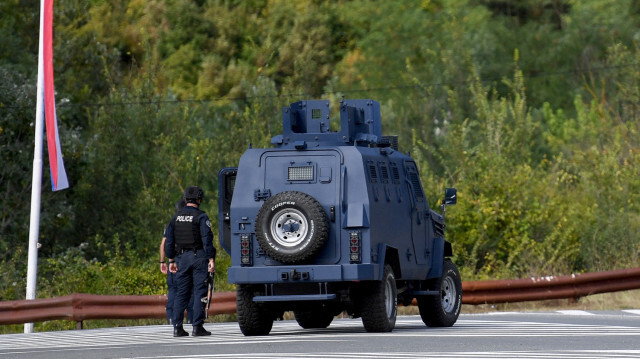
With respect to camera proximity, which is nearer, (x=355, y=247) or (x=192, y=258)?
(x=355, y=247)

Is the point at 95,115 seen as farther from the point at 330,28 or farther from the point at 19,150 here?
the point at 330,28

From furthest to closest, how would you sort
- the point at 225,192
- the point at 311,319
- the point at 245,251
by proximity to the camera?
the point at 311,319, the point at 225,192, the point at 245,251

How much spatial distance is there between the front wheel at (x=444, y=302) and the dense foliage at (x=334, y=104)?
7735 mm

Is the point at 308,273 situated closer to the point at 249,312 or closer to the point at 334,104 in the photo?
the point at 249,312

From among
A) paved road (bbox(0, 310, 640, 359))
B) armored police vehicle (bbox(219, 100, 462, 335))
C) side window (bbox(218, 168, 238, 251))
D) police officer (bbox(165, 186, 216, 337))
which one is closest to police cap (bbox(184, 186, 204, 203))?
police officer (bbox(165, 186, 216, 337))

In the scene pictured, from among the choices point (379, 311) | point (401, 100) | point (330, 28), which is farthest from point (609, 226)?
point (330, 28)

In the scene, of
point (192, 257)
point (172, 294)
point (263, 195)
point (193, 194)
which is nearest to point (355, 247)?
point (263, 195)

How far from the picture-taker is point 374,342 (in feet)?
44.1

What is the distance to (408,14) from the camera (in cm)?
6047

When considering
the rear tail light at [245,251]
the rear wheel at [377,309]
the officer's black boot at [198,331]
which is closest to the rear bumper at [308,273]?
the rear tail light at [245,251]

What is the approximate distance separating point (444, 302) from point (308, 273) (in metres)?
3.18

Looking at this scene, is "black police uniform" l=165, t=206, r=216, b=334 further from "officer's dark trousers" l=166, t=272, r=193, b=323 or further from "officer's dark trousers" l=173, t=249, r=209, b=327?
"officer's dark trousers" l=166, t=272, r=193, b=323

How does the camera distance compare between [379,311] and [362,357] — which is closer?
[362,357]

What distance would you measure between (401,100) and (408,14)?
7398mm
